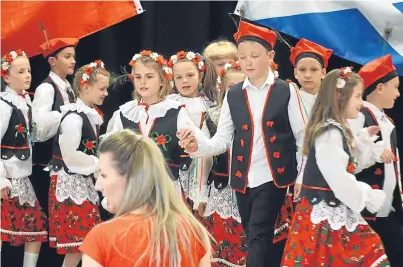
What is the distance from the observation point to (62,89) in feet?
18.3

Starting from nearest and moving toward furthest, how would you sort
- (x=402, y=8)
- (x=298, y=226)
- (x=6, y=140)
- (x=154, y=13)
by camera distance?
(x=298, y=226) < (x=6, y=140) < (x=402, y=8) < (x=154, y=13)

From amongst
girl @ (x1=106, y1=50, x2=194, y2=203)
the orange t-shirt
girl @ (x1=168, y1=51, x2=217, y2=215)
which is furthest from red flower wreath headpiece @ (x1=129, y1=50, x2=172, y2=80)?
the orange t-shirt

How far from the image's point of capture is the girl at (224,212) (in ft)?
17.1

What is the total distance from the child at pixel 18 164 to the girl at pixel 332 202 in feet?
6.28

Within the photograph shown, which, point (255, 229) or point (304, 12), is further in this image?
point (304, 12)

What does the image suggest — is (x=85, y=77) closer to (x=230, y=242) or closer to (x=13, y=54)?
(x=13, y=54)

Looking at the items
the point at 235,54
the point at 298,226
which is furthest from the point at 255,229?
the point at 235,54

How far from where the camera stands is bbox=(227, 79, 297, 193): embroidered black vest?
4582 millimetres

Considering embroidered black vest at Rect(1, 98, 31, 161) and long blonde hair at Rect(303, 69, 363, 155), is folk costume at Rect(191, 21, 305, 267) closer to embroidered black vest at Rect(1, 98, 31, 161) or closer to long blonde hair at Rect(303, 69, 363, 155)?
long blonde hair at Rect(303, 69, 363, 155)

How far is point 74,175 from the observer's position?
5344 mm

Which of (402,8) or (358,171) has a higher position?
(402,8)

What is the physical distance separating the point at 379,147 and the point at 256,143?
644mm

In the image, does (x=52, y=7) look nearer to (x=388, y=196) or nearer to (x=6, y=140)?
(x=6, y=140)

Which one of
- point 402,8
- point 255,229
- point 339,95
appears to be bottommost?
point 255,229
